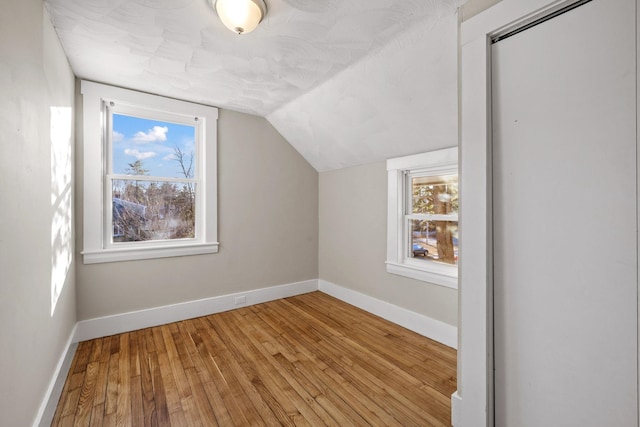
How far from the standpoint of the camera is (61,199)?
1.98 metres

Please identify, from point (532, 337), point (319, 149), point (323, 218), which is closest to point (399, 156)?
point (319, 149)

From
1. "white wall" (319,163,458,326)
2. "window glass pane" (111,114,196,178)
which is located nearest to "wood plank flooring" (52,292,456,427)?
"white wall" (319,163,458,326)

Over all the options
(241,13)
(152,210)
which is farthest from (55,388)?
(241,13)

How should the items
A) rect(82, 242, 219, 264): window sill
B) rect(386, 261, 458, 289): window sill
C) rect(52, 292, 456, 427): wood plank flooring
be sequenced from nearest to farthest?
rect(52, 292, 456, 427): wood plank flooring → rect(386, 261, 458, 289): window sill → rect(82, 242, 219, 264): window sill

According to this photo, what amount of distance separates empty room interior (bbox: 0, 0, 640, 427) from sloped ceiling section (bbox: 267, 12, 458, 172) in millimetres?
21

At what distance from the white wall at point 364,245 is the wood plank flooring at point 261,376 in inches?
13.1

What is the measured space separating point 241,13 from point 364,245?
251 cm

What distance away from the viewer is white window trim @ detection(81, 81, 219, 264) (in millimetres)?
2492

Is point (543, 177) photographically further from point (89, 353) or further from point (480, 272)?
point (89, 353)

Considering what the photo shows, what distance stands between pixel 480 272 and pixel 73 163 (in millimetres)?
3151

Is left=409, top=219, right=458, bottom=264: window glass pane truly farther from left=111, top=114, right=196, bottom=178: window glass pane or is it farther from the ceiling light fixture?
left=111, top=114, right=196, bottom=178: window glass pane

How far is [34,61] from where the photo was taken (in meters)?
1.42

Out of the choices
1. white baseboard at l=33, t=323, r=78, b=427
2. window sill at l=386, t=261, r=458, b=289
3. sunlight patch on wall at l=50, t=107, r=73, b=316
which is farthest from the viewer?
window sill at l=386, t=261, r=458, b=289

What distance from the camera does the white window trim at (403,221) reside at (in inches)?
97.6
